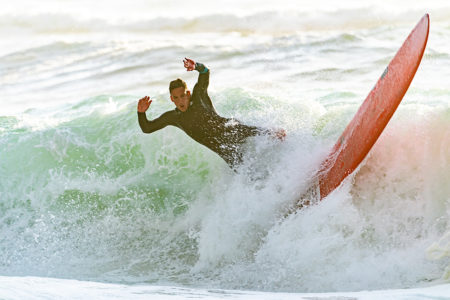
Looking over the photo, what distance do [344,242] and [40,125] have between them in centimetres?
447

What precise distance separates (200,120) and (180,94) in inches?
12.0

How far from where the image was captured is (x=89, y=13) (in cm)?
2120

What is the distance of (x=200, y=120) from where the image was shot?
5.70 meters

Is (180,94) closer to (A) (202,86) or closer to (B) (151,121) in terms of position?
(A) (202,86)

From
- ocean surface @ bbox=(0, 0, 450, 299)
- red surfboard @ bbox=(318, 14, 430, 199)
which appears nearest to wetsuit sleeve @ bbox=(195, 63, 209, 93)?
ocean surface @ bbox=(0, 0, 450, 299)

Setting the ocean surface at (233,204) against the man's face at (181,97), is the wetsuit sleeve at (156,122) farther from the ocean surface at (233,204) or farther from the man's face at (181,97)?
the ocean surface at (233,204)

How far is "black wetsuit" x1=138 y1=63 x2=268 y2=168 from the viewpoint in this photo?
5613 millimetres

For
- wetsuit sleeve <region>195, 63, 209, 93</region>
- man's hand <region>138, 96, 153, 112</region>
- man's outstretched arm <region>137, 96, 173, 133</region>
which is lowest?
man's outstretched arm <region>137, 96, 173, 133</region>

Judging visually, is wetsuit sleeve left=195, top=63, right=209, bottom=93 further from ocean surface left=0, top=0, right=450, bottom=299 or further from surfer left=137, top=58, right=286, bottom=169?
ocean surface left=0, top=0, right=450, bottom=299

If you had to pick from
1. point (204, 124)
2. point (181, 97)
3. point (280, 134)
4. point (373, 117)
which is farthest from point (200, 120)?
point (373, 117)

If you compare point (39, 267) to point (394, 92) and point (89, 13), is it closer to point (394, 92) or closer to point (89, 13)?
point (394, 92)

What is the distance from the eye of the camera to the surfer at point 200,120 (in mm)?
5531

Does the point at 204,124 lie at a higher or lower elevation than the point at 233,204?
higher

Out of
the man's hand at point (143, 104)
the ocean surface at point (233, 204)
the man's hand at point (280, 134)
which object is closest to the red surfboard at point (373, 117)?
the ocean surface at point (233, 204)
